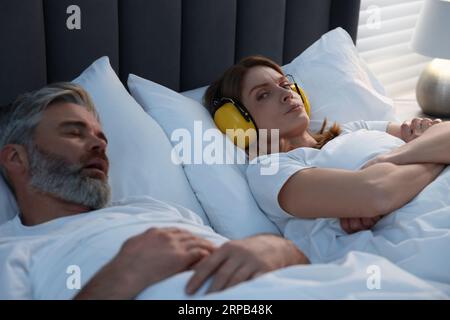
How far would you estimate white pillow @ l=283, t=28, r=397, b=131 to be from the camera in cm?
198

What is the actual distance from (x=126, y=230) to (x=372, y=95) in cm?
109

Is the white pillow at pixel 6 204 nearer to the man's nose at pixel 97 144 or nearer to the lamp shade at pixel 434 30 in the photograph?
the man's nose at pixel 97 144

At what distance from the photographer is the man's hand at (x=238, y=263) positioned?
3.43ft

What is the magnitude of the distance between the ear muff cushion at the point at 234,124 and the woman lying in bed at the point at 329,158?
0.07 feet

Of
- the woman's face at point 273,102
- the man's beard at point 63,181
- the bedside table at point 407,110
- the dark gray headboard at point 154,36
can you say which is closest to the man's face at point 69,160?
the man's beard at point 63,181

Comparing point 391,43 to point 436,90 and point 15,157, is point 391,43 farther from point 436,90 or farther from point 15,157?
point 15,157

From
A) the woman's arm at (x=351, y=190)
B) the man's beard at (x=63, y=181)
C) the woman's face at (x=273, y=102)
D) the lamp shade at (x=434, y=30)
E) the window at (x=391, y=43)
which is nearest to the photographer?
the man's beard at (x=63, y=181)

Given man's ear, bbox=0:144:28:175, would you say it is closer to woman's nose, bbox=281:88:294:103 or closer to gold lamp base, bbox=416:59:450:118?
woman's nose, bbox=281:88:294:103

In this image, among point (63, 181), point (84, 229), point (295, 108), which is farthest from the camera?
point (295, 108)

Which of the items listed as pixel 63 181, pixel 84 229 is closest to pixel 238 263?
pixel 84 229

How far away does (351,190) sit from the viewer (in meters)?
1.42

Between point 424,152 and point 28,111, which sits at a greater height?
point 28,111

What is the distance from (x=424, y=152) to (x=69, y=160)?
0.78m

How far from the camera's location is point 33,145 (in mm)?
1343
